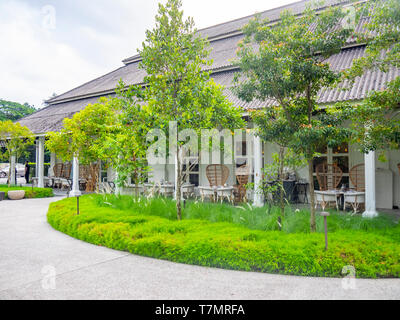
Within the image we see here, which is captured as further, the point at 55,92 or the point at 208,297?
the point at 55,92

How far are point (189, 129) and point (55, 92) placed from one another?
2728 inches

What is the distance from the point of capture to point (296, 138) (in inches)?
182

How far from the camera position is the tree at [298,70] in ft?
15.1

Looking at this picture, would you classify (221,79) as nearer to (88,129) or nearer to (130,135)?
(88,129)

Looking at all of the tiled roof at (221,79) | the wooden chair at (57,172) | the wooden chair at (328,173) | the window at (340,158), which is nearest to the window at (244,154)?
the tiled roof at (221,79)

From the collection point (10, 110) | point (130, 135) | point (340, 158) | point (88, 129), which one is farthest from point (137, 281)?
point (10, 110)

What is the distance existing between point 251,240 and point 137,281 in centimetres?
180

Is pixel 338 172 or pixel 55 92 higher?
pixel 55 92

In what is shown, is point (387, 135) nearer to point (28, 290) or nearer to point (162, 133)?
point (162, 133)

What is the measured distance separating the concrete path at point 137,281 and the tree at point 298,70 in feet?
5.62

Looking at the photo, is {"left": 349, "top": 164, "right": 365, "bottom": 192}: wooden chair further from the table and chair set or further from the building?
the building

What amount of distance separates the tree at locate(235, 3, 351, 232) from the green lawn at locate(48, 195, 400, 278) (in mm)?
798

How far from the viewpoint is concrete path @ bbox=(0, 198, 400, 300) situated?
10.3 feet

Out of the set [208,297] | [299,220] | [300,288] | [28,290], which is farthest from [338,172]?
[28,290]
